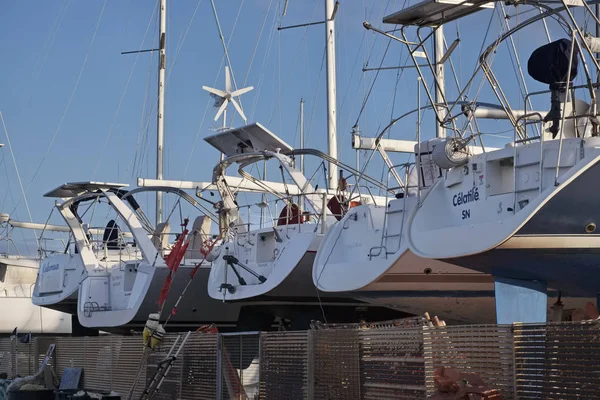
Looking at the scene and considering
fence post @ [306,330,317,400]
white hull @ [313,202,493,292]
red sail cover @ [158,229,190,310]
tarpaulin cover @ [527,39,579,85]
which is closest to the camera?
fence post @ [306,330,317,400]

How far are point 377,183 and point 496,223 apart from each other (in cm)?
734

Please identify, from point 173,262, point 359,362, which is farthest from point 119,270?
point 359,362

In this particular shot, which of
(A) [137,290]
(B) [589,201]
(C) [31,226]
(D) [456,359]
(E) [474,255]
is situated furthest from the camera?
(C) [31,226]

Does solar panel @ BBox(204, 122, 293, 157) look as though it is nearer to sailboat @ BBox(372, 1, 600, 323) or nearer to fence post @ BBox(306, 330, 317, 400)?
sailboat @ BBox(372, 1, 600, 323)

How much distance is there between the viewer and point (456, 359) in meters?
9.71

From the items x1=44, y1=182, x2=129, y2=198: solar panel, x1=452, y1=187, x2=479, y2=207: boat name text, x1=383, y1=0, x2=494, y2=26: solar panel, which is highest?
x1=383, y1=0, x2=494, y2=26: solar panel

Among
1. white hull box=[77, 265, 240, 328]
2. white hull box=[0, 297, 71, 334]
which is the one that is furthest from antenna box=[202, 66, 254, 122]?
white hull box=[0, 297, 71, 334]

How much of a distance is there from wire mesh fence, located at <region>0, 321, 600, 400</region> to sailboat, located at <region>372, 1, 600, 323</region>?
1.64 meters

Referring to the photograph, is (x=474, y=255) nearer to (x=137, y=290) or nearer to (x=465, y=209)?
(x=465, y=209)

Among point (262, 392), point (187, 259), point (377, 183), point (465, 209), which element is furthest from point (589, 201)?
point (187, 259)

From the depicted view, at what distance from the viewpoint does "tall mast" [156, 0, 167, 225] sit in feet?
112

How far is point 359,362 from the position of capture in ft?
37.2

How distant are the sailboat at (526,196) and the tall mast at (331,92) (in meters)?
12.1

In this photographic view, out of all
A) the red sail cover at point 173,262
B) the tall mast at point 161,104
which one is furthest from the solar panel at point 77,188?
the tall mast at point 161,104
